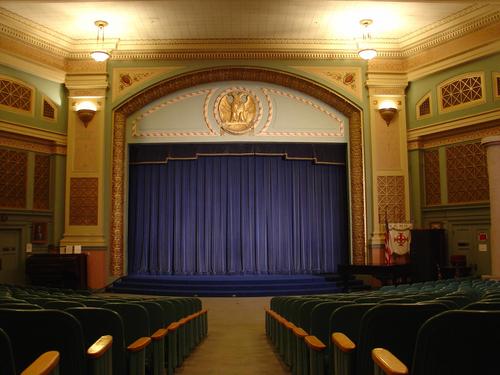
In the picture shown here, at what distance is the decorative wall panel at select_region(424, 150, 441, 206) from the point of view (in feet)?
40.4

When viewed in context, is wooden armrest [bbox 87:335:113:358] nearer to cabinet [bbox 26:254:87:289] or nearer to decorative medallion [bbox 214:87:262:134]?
cabinet [bbox 26:254:87:289]

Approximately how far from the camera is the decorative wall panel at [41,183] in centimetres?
1216

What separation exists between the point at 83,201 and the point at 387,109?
324 inches

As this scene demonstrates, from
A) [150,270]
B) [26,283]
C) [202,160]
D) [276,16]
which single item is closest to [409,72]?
[276,16]

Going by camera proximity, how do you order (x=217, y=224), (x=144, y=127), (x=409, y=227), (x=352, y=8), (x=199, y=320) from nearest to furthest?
(x=199, y=320)
(x=352, y=8)
(x=409, y=227)
(x=144, y=127)
(x=217, y=224)

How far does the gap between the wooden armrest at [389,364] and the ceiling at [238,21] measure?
9814mm

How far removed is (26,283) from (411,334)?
36.3 feet

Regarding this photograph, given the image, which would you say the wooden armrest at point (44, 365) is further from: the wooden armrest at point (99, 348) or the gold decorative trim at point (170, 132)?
the gold decorative trim at point (170, 132)

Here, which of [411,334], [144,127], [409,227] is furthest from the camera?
[144,127]

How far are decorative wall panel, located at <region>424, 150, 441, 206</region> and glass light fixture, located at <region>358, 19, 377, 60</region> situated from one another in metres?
3.02

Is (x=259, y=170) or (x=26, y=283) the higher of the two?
(x=259, y=170)

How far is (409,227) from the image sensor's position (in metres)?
12.0

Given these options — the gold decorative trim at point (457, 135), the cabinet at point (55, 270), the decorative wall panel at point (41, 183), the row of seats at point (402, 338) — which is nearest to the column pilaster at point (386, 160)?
the gold decorative trim at point (457, 135)

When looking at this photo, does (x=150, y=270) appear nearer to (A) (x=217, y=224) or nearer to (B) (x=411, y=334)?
(A) (x=217, y=224)
